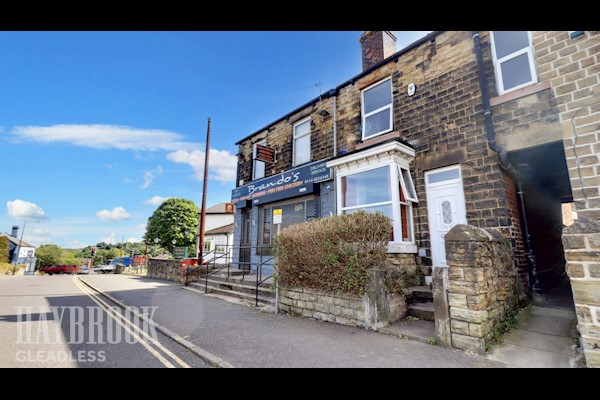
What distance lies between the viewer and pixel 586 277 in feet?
10.0

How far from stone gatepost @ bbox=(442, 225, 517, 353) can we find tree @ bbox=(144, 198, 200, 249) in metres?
34.2

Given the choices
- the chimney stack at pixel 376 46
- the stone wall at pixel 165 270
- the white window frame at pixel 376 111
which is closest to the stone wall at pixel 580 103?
the white window frame at pixel 376 111

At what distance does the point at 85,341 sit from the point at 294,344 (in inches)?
142

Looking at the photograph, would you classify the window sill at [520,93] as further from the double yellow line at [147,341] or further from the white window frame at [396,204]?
the double yellow line at [147,341]

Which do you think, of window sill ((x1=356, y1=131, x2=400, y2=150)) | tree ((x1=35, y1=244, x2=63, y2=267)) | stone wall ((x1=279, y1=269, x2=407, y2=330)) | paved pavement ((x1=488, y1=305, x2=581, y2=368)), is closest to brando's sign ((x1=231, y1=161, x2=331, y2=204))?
window sill ((x1=356, y1=131, x2=400, y2=150))

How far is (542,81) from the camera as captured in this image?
539 centimetres

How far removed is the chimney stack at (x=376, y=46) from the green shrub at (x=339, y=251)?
6.68 m

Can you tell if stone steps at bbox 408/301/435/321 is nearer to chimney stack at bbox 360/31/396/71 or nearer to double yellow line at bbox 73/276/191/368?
double yellow line at bbox 73/276/191/368

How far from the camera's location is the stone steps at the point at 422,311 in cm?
510

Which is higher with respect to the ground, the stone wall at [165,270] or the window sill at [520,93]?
the window sill at [520,93]

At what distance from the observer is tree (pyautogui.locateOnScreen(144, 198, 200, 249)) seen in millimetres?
34812
